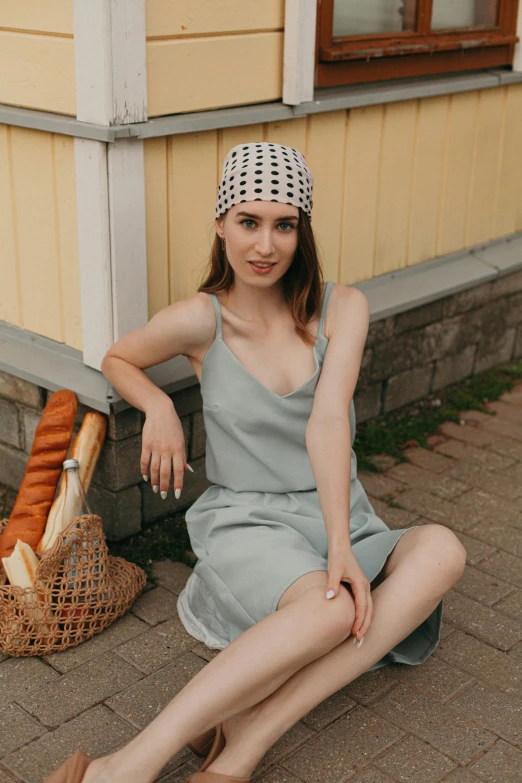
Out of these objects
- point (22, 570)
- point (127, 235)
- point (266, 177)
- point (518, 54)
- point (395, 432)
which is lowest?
point (395, 432)

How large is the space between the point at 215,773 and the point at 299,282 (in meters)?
1.36

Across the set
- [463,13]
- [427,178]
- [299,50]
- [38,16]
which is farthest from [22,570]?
[463,13]

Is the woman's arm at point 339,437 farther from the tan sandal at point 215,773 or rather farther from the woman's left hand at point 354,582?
the tan sandal at point 215,773

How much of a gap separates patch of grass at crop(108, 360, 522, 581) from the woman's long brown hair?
1066 millimetres

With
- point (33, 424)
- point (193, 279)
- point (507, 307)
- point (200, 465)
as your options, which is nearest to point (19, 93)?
point (193, 279)

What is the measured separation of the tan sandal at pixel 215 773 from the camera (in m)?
2.34

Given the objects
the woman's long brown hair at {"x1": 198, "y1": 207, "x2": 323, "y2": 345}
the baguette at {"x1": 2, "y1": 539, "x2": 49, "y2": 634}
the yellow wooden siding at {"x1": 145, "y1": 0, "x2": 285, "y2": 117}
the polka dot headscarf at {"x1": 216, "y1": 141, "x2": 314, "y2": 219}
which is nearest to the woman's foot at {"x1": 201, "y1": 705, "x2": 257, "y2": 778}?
the baguette at {"x1": 2, "y1": 539, "x2": 49, "y2": 634}

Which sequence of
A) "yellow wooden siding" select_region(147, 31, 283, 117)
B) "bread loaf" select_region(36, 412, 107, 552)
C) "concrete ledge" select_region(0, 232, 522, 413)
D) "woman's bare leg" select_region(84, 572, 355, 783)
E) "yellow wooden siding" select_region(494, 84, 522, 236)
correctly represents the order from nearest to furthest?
"woman's bare leg" select_region(84, 572, 355, 783) < "yellow wooden siding" select_region(147, 31, 283, 117) < "bread loaf" select_region(36, 412, 107, 552) < "concrete ledge" select_region(0, 232, 522, 413) < "yellow wooden siding" select_region(494, 84, 522, 236)

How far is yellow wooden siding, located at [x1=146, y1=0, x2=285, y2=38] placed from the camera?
301cm

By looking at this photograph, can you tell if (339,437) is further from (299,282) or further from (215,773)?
(215,773)

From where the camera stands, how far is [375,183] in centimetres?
407

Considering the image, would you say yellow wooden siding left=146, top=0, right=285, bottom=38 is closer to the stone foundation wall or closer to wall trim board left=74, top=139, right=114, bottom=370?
wall trim board left=74, top=139, right=114, bottom=370

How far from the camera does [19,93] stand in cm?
322

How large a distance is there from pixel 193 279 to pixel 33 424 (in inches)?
32.0
